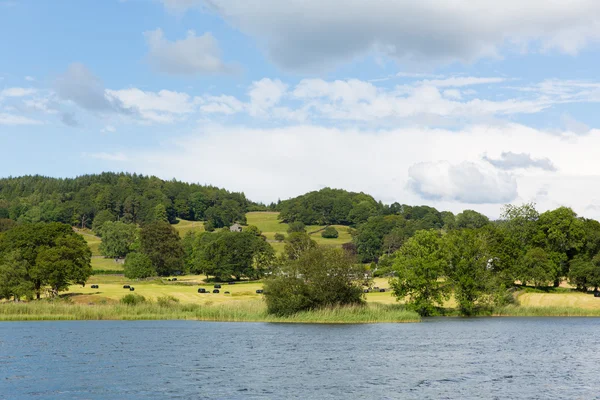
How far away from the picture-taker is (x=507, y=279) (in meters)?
124

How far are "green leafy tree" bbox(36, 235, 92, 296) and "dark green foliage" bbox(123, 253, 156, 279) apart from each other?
4859 centimetres

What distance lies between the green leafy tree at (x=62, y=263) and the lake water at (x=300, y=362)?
31.8 m

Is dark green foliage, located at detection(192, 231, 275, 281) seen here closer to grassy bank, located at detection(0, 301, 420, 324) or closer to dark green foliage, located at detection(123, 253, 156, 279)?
dark green foliage, located at detection(123, 253, 156, 279)

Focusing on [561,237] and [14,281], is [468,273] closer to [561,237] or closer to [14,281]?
[561,237]

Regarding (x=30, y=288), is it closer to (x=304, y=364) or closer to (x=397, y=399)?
(x=304, y=364)

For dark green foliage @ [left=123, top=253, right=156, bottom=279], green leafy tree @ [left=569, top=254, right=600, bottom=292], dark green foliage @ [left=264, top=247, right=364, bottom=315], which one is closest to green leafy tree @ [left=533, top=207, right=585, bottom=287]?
green leafy tree @ [left=569, top=254, right=600, bottom=292]

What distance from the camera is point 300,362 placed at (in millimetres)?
56125

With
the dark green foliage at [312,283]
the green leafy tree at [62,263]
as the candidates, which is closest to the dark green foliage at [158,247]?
A: the green leafy tree at [62,263]

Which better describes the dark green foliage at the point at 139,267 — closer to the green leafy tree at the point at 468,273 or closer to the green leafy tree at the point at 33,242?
the green leafy tree at the point at 33,242

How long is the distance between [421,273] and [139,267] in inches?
4076

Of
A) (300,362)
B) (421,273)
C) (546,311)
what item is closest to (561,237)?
(546,311)

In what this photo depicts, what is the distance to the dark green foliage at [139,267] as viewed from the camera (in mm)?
179250

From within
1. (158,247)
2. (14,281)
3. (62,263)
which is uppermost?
(158,247)

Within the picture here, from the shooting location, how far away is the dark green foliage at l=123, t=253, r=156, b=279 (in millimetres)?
179250
